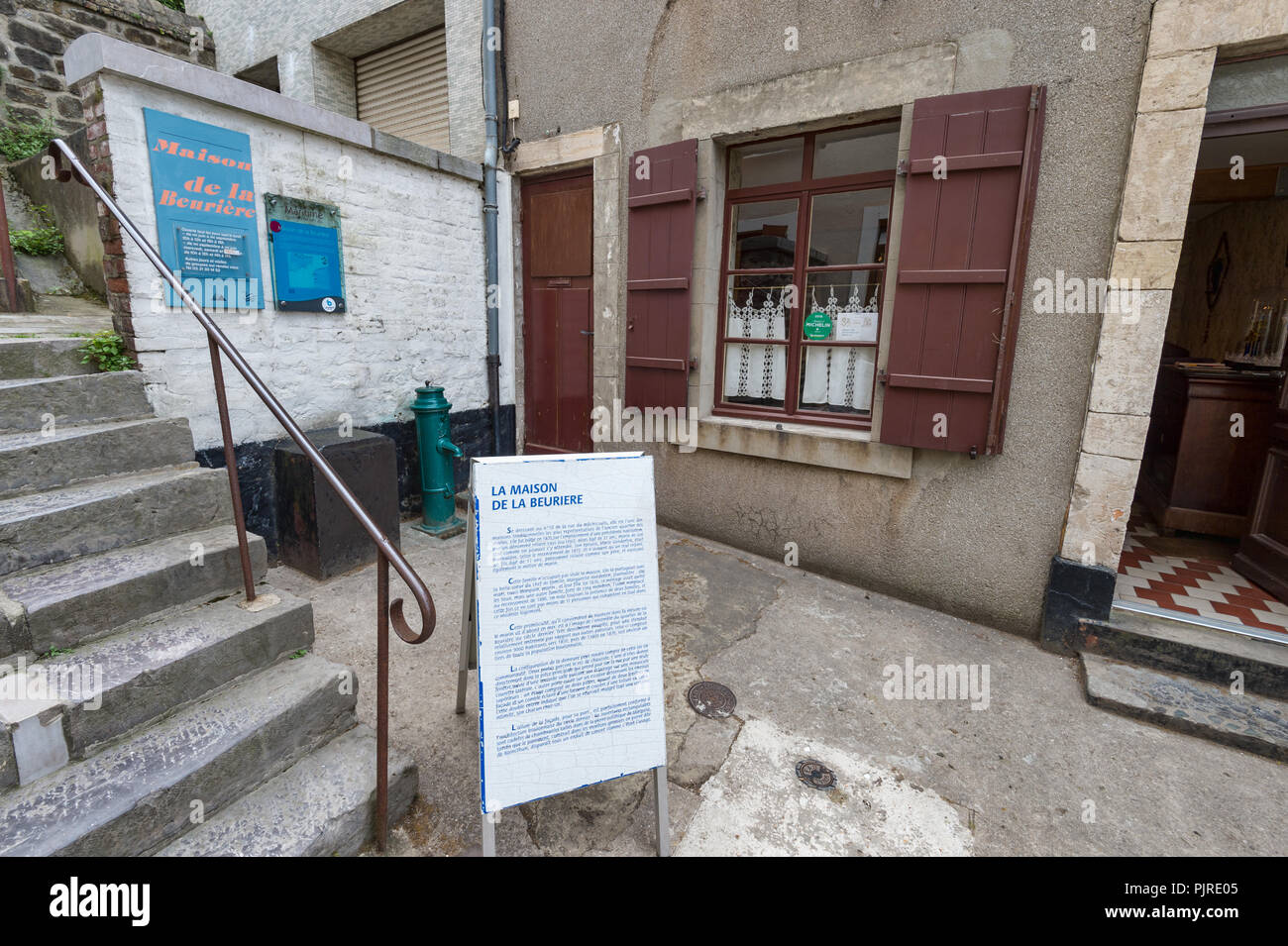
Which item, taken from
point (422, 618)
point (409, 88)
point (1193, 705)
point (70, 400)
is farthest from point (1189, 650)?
point (409, 88)

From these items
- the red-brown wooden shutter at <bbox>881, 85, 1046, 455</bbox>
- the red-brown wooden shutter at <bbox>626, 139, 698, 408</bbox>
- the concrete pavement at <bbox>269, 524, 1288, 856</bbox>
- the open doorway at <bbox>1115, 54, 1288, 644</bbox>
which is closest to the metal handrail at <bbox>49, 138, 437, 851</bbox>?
the concrete pavement at <bbox>269, 524, 1288, 856</bbox>

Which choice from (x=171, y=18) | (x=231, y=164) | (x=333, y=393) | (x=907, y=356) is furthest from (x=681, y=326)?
(x=171, y=18)

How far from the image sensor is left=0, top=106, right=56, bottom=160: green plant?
5.48 metres

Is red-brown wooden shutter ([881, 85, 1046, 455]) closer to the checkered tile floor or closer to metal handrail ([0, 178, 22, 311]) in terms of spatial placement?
the checkered tile floor

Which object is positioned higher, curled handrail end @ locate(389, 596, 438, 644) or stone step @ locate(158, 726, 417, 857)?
curled handrail end @ locate(389, 596, 438, 644)

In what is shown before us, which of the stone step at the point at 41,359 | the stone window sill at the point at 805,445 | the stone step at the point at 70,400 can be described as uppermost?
the stone step at the point at 41,359

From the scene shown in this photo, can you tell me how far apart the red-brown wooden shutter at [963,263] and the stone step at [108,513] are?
151 inches

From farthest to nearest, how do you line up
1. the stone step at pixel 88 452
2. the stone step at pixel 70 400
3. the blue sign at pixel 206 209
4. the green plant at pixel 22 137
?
1. the green plant at pixel 22 137
2. the blue sign at pixel 206 209
3. the stone step at pixel 70 400
4. the stone step at pixel 88 452

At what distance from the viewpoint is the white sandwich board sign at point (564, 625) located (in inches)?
74.5

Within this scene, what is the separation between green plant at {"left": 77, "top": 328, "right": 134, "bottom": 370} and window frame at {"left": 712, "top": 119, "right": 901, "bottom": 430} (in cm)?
384

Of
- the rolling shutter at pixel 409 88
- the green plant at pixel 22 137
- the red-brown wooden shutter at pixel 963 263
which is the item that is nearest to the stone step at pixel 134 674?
the red-brown wooden shutter at pixel 963 263

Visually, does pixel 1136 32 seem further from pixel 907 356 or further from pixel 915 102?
pixel 907 356

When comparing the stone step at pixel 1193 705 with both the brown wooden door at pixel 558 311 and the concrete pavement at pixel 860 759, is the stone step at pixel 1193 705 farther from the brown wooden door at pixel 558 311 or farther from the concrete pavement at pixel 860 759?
the brown wooden door at pixel 558 311

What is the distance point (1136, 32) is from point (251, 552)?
197 inches
